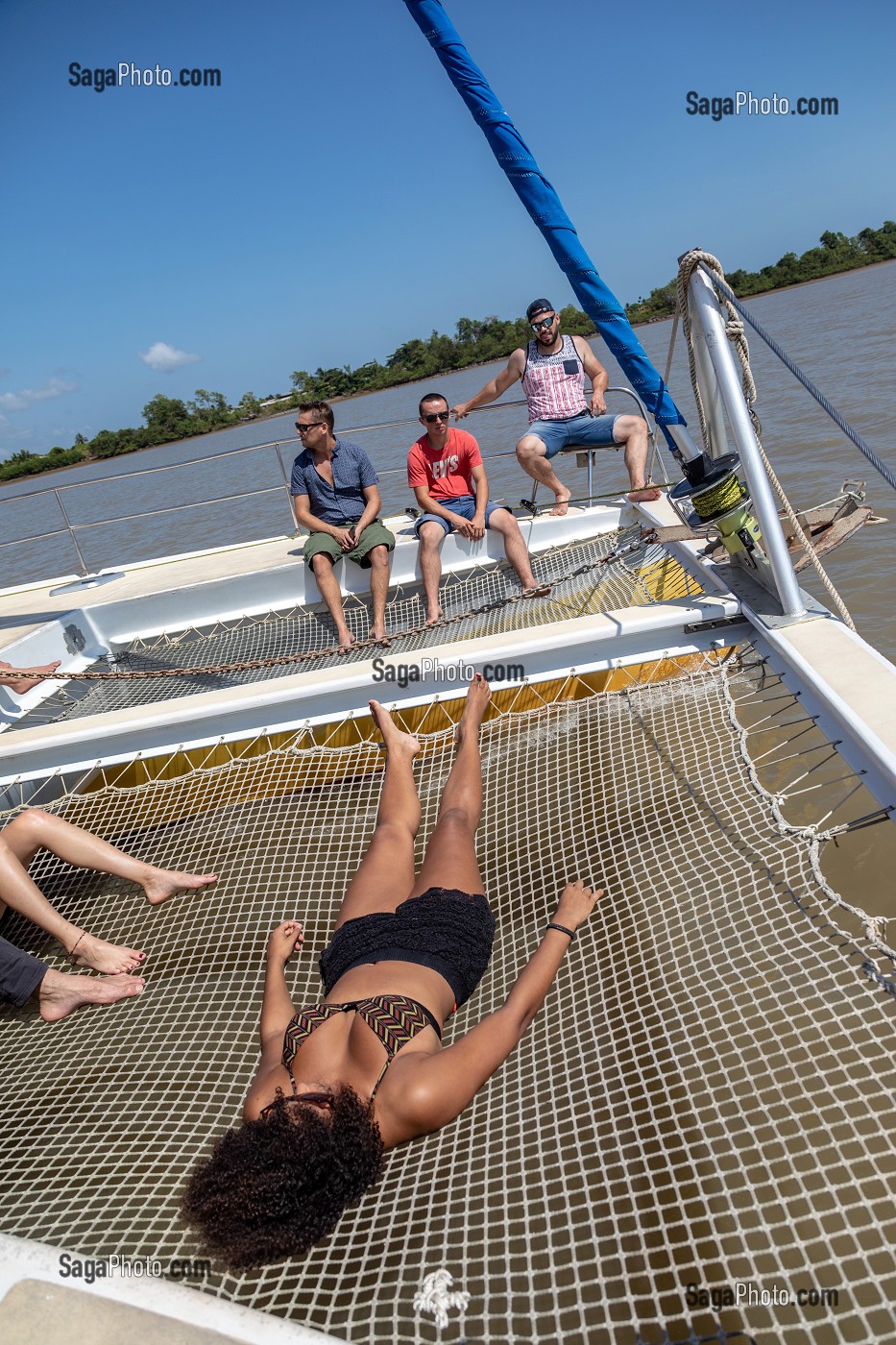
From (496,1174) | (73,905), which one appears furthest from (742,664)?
(73,905)

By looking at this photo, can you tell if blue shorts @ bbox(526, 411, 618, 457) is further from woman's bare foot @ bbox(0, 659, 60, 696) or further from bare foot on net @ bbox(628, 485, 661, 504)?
woman's bare foot @ bbox(0, 659, 60, 696)

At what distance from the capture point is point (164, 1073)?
89.4 inches

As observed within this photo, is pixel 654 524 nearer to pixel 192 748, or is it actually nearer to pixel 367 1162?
pixel 192 748

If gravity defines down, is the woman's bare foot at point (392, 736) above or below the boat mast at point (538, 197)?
below

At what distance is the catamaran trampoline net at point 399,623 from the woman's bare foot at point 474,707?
0.89 metres

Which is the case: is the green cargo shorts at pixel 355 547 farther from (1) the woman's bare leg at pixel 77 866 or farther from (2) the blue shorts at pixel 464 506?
(1) the woman's bare leg at pixel 77 866

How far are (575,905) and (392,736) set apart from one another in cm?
110

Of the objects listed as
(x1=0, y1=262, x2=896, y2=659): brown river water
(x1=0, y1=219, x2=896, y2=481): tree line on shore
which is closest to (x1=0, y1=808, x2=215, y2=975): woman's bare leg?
(x1=0, y1=262, x2=896, y2=659): brown river water

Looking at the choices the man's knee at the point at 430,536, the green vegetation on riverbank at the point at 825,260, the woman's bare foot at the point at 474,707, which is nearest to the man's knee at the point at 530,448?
the man's knee at the point at 430,536

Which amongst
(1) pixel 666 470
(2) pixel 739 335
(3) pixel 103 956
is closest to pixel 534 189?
(2) pixel 739 335

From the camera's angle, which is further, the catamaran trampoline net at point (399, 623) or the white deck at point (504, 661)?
the catamaran trampoline net at point (399, 623)

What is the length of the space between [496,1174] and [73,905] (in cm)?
197

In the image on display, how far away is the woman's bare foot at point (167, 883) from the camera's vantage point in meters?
2.89

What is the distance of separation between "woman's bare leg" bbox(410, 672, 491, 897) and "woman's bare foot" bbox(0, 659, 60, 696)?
6.41 feet
